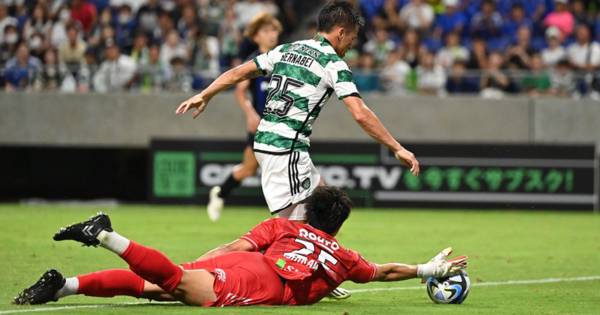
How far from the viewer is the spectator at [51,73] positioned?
2172 cm

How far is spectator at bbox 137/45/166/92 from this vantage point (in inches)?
856

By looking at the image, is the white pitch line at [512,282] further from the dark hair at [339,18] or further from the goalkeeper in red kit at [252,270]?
the dark hair at [339,18]

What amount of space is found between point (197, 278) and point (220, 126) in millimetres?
14291

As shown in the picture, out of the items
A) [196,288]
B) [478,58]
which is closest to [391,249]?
[196,288]

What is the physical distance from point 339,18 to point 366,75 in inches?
477

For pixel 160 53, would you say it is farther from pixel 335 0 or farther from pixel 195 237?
pixel 335 0

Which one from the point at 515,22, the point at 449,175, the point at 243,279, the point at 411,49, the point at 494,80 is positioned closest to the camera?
the point at 243,279

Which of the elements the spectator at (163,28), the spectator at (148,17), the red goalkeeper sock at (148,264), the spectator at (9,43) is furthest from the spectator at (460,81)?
the red goalkeeper sock at (148,264)

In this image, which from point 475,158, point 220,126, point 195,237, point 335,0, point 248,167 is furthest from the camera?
A: point 220,126

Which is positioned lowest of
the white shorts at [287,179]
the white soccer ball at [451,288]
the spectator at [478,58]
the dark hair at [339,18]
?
the white soccer ball at [451,288]

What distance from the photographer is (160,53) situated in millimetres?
22609

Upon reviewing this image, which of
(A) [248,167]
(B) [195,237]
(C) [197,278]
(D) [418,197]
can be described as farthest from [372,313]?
(D) [418,197]

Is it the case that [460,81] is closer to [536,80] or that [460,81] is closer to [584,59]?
[536,80]

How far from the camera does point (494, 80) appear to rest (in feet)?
70.0
